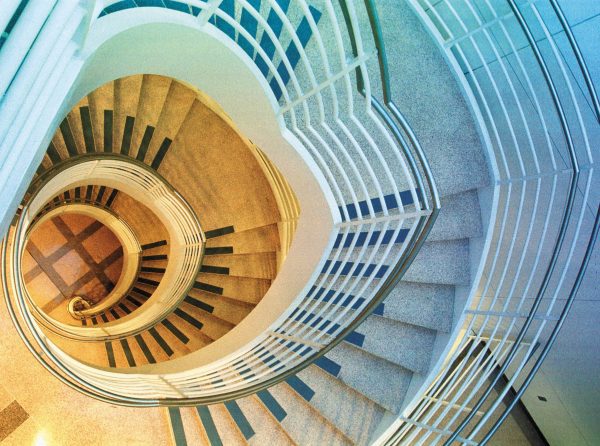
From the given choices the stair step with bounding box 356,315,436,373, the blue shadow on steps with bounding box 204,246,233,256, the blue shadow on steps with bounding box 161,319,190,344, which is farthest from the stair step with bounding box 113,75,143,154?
the stair step with bounding box 356,315,436,373

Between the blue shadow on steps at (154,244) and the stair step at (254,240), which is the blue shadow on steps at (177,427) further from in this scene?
the blue shadow on steps at (154,244)

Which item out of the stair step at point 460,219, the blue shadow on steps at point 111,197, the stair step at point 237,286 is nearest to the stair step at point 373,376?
the stair step at point 460,219

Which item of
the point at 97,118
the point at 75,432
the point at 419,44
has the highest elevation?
the point at 97,118

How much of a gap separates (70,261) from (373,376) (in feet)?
26.0

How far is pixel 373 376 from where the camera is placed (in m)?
4.11

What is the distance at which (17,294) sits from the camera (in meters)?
2.92

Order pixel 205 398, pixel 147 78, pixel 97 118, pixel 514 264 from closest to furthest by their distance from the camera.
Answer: pixel 205 398
pixel 514 264
pixel 97 118
pixel 147 78

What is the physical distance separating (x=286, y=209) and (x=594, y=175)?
3711mm

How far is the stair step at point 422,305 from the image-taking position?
12.9ft

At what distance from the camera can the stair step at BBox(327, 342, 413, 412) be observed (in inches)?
156

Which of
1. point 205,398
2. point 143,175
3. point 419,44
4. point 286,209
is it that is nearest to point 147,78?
point 143,175

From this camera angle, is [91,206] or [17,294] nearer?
[17,294]

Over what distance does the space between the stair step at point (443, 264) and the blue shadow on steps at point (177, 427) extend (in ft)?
7.75

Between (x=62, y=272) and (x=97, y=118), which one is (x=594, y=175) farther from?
(x=62, y=272)
